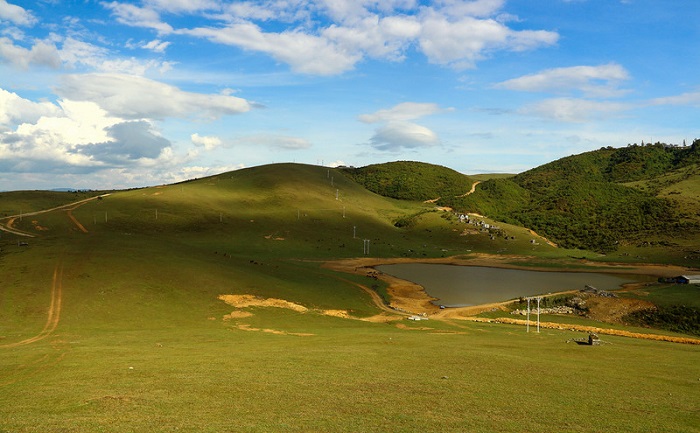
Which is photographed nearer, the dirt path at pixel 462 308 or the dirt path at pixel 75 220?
the dirt path at pixel 462 308

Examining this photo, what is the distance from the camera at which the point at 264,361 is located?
2908 centimetres

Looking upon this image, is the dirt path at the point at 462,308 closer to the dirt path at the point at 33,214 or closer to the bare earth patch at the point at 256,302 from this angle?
the bare earth patch at the point at 256,302

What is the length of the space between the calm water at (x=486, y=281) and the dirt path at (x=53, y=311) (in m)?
56.5

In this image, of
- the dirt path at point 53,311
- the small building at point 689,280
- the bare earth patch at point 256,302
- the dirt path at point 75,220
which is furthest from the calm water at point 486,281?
the dirt path at point 75,220

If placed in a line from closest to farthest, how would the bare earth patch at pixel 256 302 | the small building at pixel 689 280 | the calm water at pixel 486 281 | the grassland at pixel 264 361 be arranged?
the grassland at pixel 264 361
the bare earth patch at pixel 256 302
the small building at pixel 689 280
the calm water at pixel 486 281

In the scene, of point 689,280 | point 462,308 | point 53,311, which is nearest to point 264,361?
point 53,311

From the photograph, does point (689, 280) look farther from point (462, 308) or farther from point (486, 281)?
point (462, 308)

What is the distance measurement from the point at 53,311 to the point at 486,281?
8231cm

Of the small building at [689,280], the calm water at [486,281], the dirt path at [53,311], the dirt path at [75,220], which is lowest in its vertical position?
the calm water at [486,281]

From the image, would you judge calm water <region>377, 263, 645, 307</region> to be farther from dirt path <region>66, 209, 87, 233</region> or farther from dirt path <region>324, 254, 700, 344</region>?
dirt path <region>66, 209, 87, 233</region>

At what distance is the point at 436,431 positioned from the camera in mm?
16609

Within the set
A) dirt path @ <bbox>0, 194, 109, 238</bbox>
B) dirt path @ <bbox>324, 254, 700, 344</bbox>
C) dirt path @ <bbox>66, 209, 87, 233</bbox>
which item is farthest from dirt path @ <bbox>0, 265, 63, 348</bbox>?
dirt path @ <bbox>66, 209, 87, 233</bbox>

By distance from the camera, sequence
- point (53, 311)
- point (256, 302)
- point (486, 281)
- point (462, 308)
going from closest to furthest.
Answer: point (53, 311) < point (256, 302) < point (462, 308) < point (486, 281)

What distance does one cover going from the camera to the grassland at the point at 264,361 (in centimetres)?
1811
